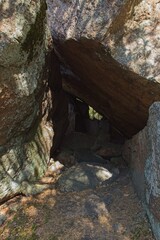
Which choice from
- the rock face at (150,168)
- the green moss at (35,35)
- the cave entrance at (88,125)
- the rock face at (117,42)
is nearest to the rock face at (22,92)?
the green moss at (35,35)

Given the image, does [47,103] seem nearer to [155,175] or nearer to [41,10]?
[41,10]

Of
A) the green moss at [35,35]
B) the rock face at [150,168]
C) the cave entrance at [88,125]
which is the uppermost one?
the green moss at [35,35]

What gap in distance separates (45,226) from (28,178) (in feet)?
4.93

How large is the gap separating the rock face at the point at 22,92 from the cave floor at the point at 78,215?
1.87 feet

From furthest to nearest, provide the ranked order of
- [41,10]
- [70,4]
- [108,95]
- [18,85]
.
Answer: [108,95]
[70,4]
[41,10]
[18,85]

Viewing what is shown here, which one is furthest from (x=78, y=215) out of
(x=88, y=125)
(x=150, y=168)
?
(x=88, y=125)

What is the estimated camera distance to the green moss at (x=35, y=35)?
5826 millimetres

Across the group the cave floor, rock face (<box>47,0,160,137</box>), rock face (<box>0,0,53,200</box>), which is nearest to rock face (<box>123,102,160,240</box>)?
the cave floor

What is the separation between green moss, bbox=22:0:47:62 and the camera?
19.1ft

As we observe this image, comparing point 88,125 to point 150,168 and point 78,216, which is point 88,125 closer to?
point 78,216

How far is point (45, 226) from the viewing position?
5.93 metres

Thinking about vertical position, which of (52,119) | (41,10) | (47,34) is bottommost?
(52,119)

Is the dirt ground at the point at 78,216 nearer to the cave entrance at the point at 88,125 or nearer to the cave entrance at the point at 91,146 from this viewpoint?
the cave entrance at the point at 91,146

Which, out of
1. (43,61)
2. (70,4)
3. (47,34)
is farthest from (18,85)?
(70,4)
